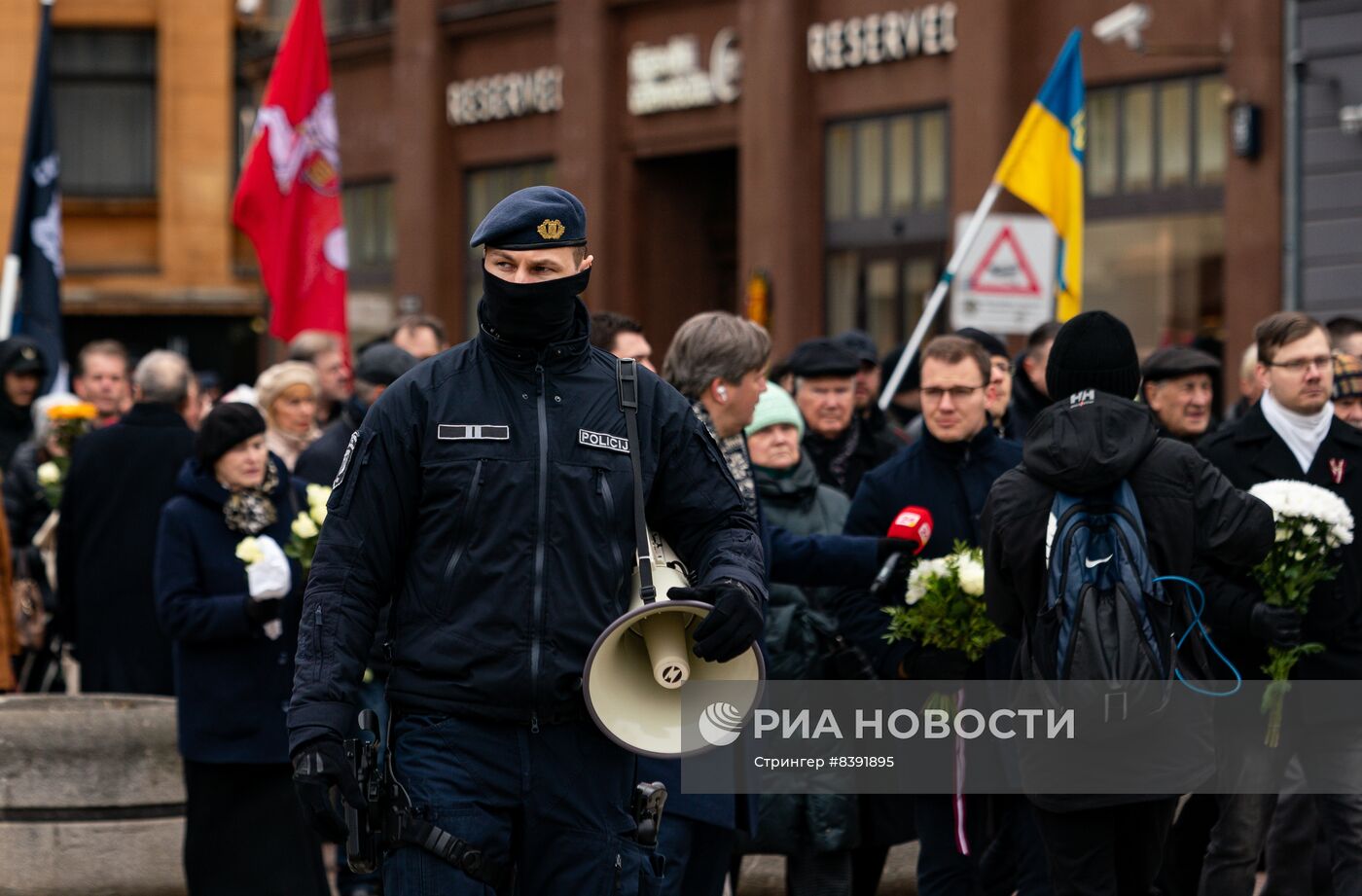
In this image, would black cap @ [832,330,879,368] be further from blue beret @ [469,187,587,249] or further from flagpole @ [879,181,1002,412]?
blue beret @ [469,187,587,249]

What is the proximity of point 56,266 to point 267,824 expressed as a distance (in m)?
8.41

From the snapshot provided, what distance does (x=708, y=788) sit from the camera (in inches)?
262

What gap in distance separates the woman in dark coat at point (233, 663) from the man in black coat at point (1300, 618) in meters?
3.23

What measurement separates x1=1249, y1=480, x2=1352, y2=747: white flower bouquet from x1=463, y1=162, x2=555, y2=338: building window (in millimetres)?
19880

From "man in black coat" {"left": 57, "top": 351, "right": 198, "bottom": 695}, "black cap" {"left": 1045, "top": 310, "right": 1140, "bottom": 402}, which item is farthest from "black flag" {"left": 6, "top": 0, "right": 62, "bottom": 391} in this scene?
"black cap" {"left": 1045, "top": 310, "right": 1140, "bottom": 402}

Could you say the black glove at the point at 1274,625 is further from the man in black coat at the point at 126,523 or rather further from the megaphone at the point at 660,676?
the man in black coat at the point at 126,523

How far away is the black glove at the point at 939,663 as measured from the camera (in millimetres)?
7332

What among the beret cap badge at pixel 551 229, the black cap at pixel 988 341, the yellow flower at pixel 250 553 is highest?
the beret cap badge at pixel 551 229

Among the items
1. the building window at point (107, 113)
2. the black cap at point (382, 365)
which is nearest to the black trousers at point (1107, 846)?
the black cap at point (382, 365)

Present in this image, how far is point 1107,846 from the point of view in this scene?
20.1ft

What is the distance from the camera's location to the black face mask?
16.1 feet

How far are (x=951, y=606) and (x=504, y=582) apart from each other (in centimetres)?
261

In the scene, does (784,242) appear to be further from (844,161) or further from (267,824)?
(267,824)

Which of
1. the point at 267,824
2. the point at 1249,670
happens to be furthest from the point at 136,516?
the point at 1249,670
